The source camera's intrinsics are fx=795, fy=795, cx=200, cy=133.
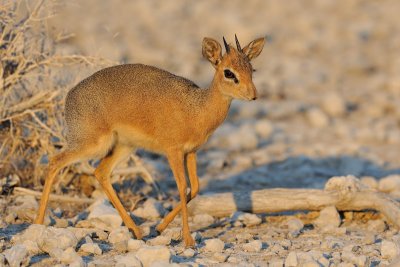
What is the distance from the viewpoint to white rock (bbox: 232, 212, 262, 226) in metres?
8.34

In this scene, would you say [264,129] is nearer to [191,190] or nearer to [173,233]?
[191,190]

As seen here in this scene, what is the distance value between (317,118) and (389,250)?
700cm

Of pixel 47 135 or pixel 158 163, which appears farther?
pixel 158 163

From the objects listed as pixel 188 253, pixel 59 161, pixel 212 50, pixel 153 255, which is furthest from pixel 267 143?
pixel 153 255

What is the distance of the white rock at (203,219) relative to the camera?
8344 mm

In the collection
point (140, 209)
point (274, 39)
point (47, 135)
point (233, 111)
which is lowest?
point (140, 209)

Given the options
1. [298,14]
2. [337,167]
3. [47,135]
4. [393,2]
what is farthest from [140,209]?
[393,2]

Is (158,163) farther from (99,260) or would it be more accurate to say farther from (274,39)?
(274,39)

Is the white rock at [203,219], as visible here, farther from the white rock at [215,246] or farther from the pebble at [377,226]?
the pebble at [377,226]

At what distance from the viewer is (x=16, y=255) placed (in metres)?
6.23

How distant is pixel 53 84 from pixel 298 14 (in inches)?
523

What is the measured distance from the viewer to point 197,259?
6.62 m

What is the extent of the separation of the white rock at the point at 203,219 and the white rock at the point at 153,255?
79.9 inches

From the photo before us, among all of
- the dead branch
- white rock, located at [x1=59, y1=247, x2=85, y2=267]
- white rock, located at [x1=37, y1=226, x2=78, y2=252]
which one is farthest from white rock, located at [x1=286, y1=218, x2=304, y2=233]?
white rock, located at [x1=59, y1=247, x2=85, y2=267]
